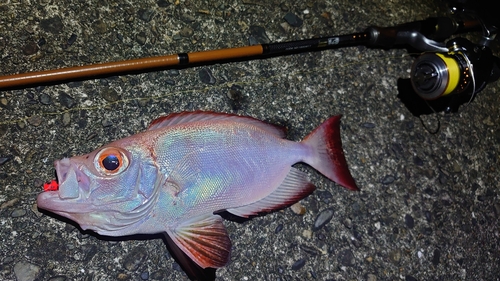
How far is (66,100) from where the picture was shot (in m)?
1.99

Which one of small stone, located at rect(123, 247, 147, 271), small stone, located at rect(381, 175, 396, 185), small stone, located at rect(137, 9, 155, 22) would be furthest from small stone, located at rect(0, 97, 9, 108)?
small stone, located at rect(381, 175, 396, 185)

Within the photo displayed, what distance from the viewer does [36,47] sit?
200cm

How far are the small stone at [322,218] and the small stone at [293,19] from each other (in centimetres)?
103

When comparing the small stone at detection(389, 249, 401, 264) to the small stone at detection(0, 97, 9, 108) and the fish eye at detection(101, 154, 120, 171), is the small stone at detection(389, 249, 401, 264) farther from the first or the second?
the small stone at detection(0, 97, 9, 108)

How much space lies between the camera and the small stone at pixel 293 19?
2.45 metres

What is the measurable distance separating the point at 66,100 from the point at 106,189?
23.1 inches

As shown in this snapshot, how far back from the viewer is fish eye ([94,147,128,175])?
5.34ft

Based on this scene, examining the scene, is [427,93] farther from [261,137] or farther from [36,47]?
[36,47]

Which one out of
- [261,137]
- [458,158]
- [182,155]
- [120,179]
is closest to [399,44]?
[458,158]

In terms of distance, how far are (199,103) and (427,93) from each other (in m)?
1.23

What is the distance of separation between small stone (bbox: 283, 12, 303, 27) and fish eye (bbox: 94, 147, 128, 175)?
1277 millimetres

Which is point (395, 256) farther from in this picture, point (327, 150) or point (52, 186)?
point (52, 186)

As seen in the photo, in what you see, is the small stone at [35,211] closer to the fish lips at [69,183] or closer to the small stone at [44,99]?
the fish lips at [69,183]

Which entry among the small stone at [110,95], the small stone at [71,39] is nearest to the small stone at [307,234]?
the small stone at [110,95]
